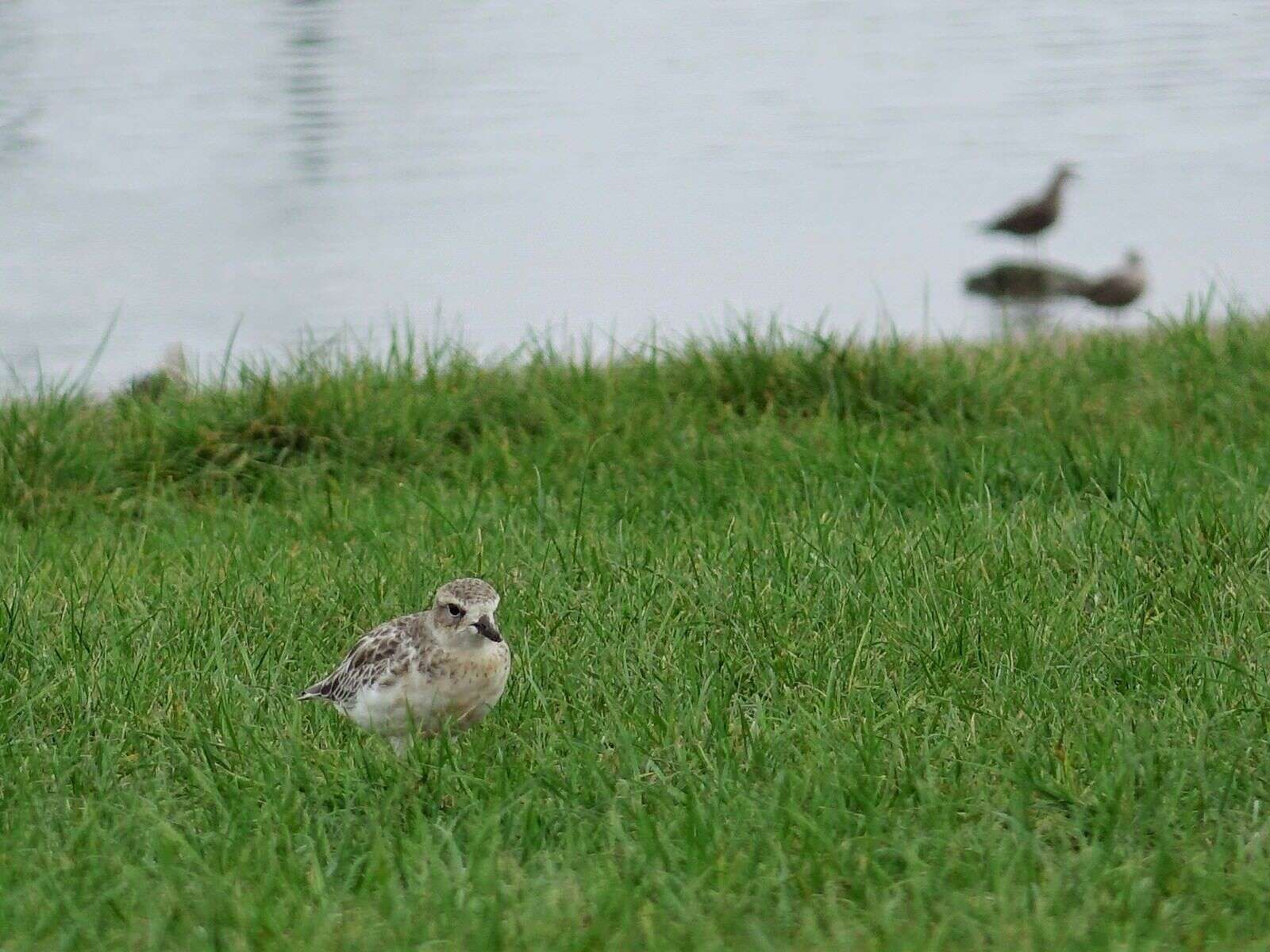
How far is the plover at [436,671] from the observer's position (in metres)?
4.18

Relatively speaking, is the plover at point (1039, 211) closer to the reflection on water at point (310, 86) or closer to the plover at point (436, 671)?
the reflection on water at point (310, 86)

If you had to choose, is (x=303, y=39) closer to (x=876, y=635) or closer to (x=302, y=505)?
(x=302, y=505)

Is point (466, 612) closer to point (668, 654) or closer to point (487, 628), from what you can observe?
point (487, 628)

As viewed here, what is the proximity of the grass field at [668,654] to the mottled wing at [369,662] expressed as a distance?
12 centimetres

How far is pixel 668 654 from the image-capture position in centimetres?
486

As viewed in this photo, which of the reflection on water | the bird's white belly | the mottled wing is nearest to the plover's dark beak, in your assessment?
the bird's white belly

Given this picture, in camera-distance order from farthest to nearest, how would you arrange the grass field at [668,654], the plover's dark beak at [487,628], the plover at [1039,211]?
the plover at [1039,211], the plover's dark beak at [487,628], the grass field at [668,654]

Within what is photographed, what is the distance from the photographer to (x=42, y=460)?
7.16 meters

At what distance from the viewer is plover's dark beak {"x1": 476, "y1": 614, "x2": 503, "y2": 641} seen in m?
4.08

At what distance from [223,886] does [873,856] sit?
1.33 meters

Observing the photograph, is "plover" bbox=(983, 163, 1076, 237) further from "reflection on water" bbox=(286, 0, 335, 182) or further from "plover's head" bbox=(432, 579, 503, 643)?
"plover's head" bbox=(432, 579, 503, 643)

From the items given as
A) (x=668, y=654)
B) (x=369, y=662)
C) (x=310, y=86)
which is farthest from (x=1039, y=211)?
(x=369, y=662)

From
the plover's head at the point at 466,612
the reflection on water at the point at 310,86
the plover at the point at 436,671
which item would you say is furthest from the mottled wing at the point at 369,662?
the reflection on water at the point at 310,86

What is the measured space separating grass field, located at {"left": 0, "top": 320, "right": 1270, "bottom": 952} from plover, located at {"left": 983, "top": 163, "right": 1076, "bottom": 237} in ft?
18.2
